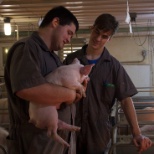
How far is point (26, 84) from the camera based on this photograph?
1154 millimetres

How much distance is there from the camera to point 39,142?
130 centimetres

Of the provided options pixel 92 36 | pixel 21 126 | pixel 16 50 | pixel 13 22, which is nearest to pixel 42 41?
pixel 16 50

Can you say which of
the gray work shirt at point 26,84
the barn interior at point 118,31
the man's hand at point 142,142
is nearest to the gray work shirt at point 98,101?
the man's hand at point 142,142

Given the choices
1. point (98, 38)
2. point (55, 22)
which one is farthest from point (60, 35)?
point (98, 38)

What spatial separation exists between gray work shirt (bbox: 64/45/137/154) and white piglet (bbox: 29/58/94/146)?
28.3 inches

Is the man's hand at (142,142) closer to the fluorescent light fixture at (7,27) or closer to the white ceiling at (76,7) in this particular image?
the white ceiling at (76,7)

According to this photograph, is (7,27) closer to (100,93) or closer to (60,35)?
(100,93)

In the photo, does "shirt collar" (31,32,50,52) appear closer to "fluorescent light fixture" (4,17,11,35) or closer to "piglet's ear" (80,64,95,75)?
"piglet's ear" (80,64,95,75)

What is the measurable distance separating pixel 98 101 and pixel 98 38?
460 millimetres

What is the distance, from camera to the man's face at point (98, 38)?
1989mm

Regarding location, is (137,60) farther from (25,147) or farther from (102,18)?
(25,147)

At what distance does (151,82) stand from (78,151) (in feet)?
20.6

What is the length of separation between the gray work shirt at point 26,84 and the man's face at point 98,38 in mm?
671

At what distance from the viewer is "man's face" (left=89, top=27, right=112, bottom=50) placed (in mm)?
1989
